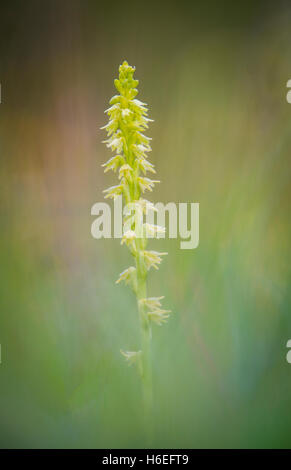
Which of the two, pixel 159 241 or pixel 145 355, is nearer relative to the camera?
pixel 145 355

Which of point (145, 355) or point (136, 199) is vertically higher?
point (136, 199)

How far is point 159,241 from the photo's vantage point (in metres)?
1.00

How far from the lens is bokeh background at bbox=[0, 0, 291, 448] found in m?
0.76

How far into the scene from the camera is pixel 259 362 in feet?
2.57

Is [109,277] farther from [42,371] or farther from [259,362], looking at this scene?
[259,362]

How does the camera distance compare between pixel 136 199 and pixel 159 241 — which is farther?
pixel 159 241

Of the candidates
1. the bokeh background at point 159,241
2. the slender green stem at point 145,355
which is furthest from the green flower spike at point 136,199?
the bokeh background at point 159,241

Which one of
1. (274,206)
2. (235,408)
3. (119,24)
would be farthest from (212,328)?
(119,24)

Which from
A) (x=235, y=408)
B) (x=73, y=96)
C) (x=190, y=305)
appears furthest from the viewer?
(x=73, y=96)

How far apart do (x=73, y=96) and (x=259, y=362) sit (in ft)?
4.04

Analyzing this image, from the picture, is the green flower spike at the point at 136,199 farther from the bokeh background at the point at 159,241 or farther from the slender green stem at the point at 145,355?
the bokeh background at the point at 159,241

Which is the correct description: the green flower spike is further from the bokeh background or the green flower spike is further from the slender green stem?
the bokeh background

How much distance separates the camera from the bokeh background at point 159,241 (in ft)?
2.49

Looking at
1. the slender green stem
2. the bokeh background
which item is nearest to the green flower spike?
the slender green stem
